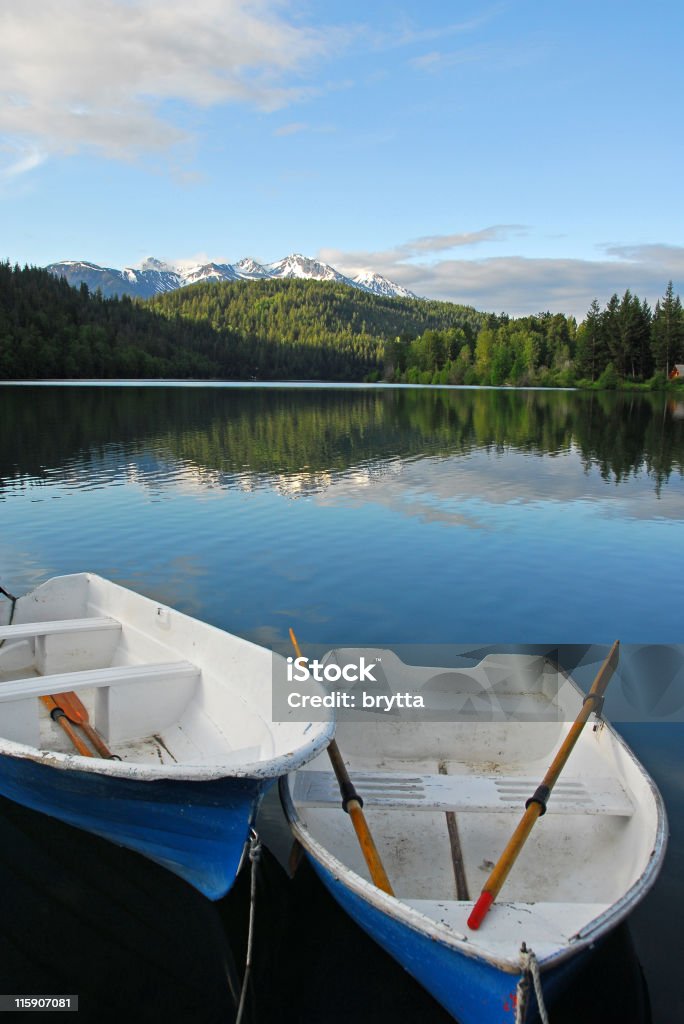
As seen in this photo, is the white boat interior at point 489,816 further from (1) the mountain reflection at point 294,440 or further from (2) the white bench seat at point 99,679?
(1) the mountain reflection at point 294,440

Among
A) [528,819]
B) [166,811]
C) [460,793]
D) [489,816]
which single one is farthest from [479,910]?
[166,811]

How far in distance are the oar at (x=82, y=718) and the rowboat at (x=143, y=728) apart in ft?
0.09

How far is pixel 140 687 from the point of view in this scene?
9062 mm

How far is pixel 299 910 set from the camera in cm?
725

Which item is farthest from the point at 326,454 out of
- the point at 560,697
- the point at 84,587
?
the point at 560,697

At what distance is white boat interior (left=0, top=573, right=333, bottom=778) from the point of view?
270 inches

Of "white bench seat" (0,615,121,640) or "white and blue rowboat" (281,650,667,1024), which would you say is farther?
"white bench seat" (0,615,121,640)

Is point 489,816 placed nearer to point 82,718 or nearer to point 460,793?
point 460,793

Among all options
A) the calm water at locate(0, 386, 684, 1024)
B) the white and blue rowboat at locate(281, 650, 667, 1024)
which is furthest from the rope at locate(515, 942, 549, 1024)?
the calm water at locate(0, 386, 684, 1024)

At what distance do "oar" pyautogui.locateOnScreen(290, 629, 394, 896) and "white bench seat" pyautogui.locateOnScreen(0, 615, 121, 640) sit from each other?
5.09 metres

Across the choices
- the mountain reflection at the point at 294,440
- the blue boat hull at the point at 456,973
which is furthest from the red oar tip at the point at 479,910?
the mountain reflection at the point at 294,440

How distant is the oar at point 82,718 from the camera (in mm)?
8209

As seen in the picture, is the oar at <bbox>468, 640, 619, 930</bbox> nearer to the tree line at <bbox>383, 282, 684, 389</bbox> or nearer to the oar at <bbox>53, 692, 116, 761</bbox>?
the oar at <bbox>53, 692, 116, 761</bbox>

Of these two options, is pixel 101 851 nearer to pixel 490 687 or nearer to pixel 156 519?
pixel 490 687
